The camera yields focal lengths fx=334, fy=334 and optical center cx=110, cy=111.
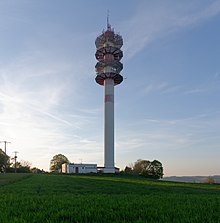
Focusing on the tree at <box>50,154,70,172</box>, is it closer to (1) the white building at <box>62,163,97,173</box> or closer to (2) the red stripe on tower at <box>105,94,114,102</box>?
(1) the white building at <box>62,163,97,173</box>

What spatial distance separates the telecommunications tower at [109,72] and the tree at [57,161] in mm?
72088

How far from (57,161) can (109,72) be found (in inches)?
3206

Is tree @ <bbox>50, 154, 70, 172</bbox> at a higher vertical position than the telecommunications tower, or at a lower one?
lower

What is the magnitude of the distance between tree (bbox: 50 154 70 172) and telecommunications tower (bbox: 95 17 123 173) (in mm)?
72088

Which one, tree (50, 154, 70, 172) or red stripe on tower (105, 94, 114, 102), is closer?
red stripe on tower (105, 94, 114, 102)

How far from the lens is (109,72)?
10775cm

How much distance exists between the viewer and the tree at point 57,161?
172m

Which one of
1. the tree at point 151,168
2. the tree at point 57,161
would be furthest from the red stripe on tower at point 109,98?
the tree at point 57,161

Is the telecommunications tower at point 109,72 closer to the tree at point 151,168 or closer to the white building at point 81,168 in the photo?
the white building at point 81,168

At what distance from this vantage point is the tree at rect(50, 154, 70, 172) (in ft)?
563

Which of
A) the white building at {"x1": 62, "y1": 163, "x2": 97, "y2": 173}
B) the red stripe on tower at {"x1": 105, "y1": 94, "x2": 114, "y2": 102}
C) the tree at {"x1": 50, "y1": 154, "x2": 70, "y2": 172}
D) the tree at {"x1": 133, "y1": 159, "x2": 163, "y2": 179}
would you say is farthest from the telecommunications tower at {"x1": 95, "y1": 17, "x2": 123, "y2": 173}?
the tree at {"x1": 50, "y1": 154, "x2": 70, "y2": 172}

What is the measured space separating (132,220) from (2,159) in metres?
127

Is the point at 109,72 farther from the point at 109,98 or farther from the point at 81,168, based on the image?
the point at 81,168

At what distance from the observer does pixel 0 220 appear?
8.34m
